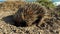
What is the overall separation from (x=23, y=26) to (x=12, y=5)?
344cm

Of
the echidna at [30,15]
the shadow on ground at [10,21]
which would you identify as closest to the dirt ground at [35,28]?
the shadow on ground at [10,21]

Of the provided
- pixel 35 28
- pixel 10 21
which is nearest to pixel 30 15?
pixel 35 28

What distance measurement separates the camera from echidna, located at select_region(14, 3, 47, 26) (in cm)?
548

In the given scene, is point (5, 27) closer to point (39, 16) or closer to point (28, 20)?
point (28, 20)

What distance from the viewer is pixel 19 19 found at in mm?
5641

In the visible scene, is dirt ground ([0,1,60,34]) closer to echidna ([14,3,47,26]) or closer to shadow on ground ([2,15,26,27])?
shadow on ground ([2,15,26,27])

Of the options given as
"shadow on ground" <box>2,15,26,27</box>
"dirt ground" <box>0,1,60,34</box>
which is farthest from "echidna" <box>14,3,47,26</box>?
"dirt ground" <box>0,1,60,34</box>

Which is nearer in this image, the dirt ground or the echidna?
the dirt ground

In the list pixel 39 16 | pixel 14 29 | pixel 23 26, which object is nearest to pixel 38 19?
pixel 39 16

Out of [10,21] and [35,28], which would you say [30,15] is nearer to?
[35,28]

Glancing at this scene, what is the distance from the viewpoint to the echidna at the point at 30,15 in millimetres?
5480

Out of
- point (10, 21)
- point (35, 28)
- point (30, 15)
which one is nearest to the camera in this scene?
point (35, 28)

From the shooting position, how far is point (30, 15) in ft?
18.1

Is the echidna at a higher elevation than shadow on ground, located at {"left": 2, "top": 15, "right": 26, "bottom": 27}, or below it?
higher
